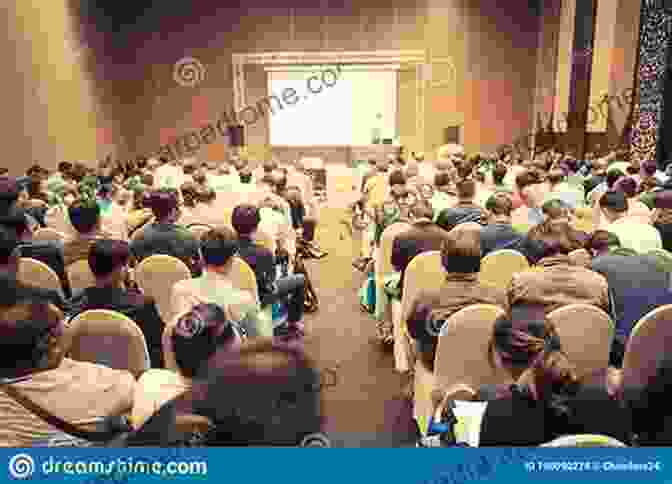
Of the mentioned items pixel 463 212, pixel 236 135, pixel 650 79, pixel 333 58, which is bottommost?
pixel 463 212

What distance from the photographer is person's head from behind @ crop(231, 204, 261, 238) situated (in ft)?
11.2

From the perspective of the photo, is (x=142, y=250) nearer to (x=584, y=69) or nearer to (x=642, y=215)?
(x=642, y=215)

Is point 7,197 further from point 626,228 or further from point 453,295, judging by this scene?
point 626,228

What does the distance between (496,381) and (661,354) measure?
0.61m

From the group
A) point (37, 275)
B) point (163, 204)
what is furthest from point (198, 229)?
point (37, 275)

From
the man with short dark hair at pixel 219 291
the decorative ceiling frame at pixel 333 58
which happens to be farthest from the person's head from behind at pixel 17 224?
the decorative ceiling frame at pixel 333 58

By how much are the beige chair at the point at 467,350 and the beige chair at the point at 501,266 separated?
88cm

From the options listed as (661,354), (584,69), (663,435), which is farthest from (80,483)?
(584,69)

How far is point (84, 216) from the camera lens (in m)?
3.31

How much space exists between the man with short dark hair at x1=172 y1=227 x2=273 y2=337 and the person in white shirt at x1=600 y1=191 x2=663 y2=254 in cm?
227

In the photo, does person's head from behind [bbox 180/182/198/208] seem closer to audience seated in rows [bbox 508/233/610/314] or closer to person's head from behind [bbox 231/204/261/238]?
person's head from behind [bbox 231/204/261/238]

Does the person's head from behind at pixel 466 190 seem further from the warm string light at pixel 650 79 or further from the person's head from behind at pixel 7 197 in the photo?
the warm string light at pixel 650 79

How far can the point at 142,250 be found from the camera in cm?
347

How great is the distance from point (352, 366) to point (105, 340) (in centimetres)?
195
